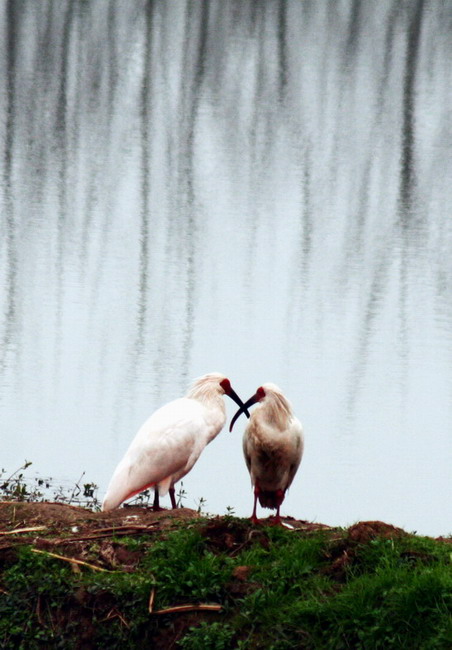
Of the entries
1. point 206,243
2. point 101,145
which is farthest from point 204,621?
point 101,145

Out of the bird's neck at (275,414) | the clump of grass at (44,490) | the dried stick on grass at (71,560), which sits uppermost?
the bird's neck at (275,414)

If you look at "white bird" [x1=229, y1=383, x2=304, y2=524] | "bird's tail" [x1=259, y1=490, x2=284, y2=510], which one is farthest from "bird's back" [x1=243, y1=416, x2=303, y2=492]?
"bird's tail" [x1=259, y1=490, x2=284, y2=510]

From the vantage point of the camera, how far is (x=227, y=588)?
4812 mm

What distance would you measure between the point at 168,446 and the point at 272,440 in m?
1.00

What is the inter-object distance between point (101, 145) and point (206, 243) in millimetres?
2989

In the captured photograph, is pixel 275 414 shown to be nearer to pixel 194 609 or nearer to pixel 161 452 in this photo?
pixel 161 452

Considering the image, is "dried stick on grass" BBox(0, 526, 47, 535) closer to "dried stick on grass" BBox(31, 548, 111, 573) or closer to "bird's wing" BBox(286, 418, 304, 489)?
"dried stick on grass" BBox(31, 548, 111, 573)

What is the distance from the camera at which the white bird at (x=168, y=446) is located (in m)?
6.45

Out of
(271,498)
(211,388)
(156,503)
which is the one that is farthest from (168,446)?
(271,498)

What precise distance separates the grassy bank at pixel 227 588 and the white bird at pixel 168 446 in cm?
109

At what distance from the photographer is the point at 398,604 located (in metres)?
4.47

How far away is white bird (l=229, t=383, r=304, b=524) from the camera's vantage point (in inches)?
225

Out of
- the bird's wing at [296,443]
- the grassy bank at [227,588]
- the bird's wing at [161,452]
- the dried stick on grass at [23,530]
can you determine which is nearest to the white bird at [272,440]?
the bird's wing at [296,443]

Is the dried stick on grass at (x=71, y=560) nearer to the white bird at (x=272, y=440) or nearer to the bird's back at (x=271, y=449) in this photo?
the white bird at (x=272, y=440)
